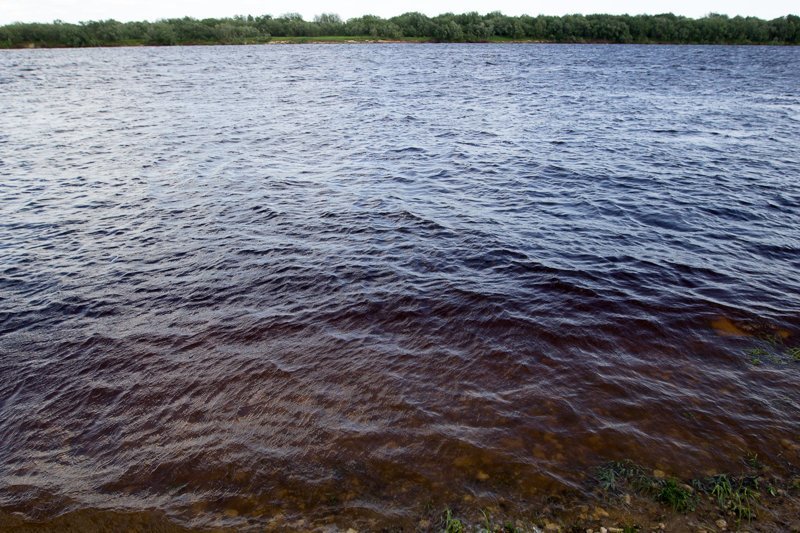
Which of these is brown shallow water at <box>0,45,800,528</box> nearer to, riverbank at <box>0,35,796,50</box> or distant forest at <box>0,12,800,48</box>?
riverbank at <box>0,35,796,50</box>

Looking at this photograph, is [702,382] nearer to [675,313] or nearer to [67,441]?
[675,313]

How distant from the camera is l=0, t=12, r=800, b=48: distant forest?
130375mm

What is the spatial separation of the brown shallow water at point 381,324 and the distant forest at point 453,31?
460ft

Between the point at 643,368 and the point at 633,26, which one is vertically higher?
the point at 633,26

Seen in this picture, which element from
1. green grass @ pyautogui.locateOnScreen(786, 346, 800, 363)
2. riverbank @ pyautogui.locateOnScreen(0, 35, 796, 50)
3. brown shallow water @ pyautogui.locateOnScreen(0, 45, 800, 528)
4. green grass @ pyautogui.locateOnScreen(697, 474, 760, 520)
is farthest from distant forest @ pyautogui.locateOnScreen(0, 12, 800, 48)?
green grass @ pyautogui.locateOnScreen(697, 474, 760, 520)

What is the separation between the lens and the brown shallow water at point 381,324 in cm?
618

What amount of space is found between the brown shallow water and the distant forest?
140064 millimetres

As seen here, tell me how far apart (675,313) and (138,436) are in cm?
967

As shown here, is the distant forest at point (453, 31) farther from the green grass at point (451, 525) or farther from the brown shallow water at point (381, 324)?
the green grass at point (451, 525)

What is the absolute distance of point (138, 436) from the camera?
22.1ft

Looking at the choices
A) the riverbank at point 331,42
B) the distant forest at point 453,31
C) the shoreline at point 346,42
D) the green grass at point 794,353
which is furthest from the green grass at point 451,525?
the distant forest at point 453,31

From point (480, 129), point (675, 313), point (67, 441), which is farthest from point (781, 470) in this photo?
point (480, 129)

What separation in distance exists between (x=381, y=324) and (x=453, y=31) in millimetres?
157133

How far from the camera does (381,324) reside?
937cm
